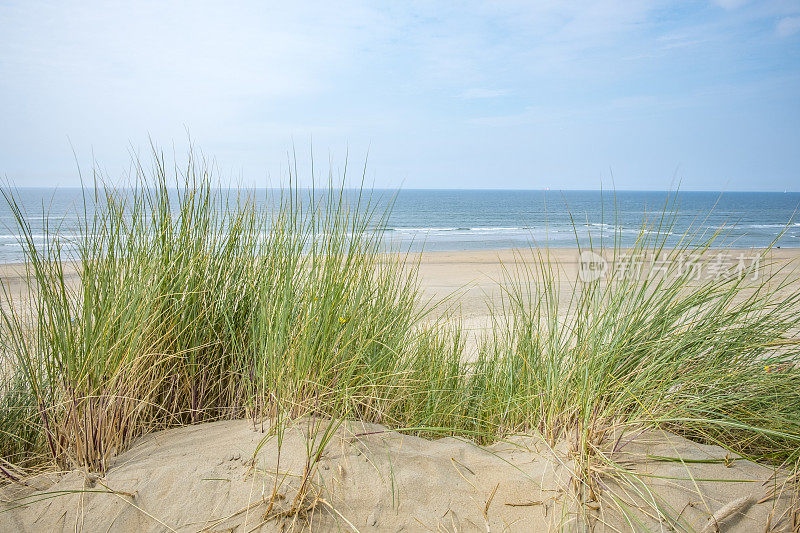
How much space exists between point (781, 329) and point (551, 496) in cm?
148

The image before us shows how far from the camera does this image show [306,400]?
6.02ft

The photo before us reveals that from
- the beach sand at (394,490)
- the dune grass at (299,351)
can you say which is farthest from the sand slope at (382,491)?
the dune grass at (299,351)

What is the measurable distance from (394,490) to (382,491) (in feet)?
0.13

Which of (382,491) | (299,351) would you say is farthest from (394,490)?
(299,351)

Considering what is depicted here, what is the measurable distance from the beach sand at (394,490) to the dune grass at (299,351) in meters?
0.10

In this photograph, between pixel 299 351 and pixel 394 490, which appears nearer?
pixel 394 490

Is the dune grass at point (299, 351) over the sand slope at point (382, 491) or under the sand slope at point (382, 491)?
over

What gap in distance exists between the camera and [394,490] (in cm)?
166

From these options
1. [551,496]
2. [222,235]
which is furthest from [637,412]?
[222,235]

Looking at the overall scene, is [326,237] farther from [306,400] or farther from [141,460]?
[141,460]

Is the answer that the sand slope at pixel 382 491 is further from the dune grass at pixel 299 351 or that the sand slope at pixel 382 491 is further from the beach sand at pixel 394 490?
the dune grass at pixel 299 351

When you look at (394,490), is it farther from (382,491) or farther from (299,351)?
(299,351)

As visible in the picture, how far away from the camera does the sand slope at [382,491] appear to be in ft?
5.09

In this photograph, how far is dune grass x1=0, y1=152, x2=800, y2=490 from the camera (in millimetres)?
1824
